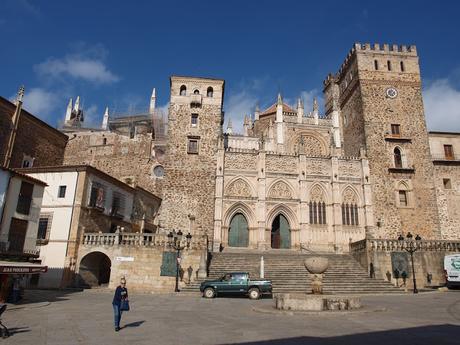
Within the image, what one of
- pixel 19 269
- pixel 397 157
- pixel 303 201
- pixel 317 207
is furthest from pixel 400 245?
pixel 19 269

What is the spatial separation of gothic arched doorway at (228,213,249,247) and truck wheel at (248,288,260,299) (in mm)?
13093

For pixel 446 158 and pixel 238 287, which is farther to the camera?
pixel 446 158

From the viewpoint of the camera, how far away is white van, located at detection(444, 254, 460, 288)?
2309 cm

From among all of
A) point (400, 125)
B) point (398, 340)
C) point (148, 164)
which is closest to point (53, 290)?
point (148, 164)

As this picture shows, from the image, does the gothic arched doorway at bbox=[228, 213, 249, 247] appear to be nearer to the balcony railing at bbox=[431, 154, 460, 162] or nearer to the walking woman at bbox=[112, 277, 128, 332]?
the balcony railing at bbox=[431, 154, 460, 162]

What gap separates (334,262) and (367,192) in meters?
10.1

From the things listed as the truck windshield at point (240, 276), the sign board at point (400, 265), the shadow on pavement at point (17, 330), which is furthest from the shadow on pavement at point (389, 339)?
the sign board at point (400, 265)

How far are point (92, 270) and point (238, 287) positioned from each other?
1279 centimetres

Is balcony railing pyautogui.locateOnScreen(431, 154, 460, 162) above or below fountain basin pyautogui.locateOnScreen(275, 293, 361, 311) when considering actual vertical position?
above

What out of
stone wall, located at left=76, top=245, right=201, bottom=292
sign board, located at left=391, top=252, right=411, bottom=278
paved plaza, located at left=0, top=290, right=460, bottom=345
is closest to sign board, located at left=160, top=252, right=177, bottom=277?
stone wall, located at left=76, top=245, right=201, bottom=292

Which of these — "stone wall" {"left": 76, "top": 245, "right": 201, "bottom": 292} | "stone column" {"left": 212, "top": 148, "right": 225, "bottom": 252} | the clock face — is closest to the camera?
"stone wall" {"left": 76, "top": 245, "right": 201, "bottom": 292}

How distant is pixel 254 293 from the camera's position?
18203 millimetres

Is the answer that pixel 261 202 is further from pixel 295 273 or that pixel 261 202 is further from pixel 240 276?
pixel 240 276

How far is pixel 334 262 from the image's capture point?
26.1 meters
